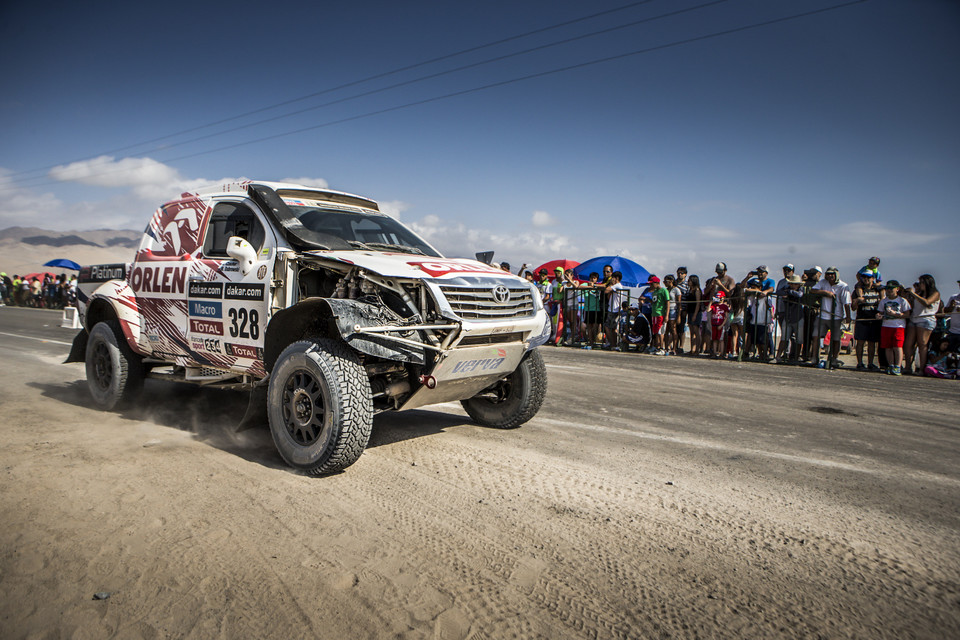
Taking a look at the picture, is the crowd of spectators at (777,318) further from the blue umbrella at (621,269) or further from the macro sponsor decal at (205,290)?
the macro sponsor decal at (205,290)

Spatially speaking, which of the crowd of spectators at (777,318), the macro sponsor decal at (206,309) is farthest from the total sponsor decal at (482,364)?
the crowd of spectators at (777,318)

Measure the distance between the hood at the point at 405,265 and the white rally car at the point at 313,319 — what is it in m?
0.02

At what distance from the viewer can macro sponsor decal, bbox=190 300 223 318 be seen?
527cm

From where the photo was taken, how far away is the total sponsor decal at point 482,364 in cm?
438

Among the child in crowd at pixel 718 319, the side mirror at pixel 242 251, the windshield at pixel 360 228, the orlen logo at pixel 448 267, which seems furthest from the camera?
the child in crowd at pixel 718 319

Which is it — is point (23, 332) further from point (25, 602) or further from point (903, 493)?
point (903, 493)

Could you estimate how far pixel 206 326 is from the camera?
5.43 m

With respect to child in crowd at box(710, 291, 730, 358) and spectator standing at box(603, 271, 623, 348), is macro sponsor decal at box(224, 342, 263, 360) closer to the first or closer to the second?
child in crowd at box(710, 291, 730, 358)

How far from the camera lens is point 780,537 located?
3234mm

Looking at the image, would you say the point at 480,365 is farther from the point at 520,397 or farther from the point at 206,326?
the point at 206,326

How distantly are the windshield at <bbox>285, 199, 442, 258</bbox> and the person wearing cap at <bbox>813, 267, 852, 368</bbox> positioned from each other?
9.49 meters

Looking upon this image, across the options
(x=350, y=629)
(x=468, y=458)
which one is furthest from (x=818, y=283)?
(x=350, y=629)

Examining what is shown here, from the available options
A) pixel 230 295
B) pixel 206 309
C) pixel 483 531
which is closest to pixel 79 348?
pixel 206 309

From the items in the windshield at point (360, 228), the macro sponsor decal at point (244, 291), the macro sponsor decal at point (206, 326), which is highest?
the windshield at point (360, 228)
